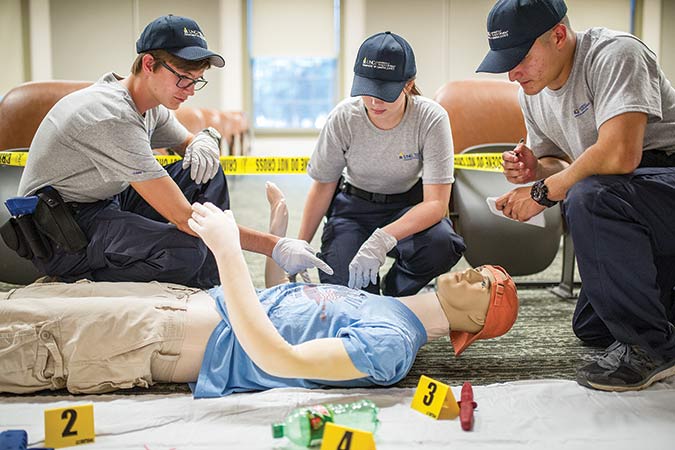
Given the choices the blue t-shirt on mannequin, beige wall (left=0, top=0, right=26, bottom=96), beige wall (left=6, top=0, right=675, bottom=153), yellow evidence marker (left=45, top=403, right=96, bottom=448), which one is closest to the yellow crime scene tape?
the blue t-shirt on mannequin

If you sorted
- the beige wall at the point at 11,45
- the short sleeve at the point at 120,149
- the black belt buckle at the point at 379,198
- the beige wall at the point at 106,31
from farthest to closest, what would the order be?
1. the beige wall at the point at 106,31
2. the beige wall at the point at 11,45
3. the black belt buckle at the point at 379,198
4. the short sleeve at the point at 120,149

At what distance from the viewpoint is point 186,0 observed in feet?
32.7

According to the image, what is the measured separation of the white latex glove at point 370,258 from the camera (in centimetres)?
228

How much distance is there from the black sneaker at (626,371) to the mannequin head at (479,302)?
0.82 ft

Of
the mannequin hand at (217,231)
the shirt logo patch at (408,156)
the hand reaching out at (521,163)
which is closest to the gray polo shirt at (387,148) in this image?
the shirt logo patch at (408,156)

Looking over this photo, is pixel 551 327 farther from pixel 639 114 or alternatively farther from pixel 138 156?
pixel 138 156

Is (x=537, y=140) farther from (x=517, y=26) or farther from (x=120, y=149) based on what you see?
(x=120, y=149)

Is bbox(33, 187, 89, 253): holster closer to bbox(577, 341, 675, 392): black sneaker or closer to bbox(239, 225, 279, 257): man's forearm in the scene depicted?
bbox(239, 225, 279, 257): man's forearm

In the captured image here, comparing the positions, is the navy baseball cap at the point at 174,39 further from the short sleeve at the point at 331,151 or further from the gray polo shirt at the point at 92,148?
the short sleeve at the point at 331,151

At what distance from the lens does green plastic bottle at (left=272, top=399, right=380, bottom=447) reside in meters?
1.48

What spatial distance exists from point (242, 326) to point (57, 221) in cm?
96

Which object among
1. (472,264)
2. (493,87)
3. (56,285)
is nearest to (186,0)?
(493,87)

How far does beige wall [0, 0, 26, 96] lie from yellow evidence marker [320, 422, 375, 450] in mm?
8241

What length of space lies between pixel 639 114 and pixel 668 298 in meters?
0.65
